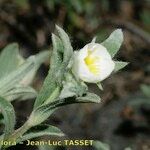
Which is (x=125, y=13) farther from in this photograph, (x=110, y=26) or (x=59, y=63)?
(x=59, y=63)

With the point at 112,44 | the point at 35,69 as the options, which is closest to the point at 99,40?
the point at 35,69

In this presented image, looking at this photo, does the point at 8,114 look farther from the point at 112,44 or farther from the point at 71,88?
the point at 112,44

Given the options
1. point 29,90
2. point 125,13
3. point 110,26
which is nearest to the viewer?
point 29,90

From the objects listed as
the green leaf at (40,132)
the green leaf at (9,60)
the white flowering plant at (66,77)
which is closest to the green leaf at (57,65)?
the white flowering plant at (66,77)

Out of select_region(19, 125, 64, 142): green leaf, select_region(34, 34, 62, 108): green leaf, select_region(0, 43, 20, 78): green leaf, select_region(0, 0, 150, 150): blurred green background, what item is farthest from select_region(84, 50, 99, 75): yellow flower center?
select_region(0, 0, 150, 150): blurred green background

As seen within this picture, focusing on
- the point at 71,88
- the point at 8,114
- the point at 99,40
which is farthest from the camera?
the point at 99,40

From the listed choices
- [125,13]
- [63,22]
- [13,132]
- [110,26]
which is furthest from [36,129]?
[125,13]
